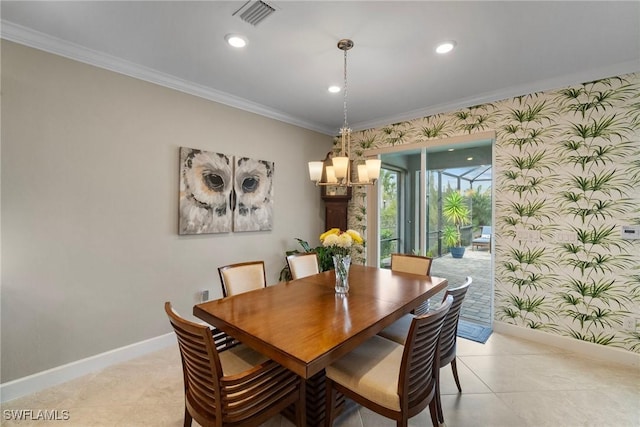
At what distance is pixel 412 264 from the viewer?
2877 mm

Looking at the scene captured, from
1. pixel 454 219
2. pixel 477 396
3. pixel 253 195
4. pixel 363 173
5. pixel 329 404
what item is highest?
pixel 363 173

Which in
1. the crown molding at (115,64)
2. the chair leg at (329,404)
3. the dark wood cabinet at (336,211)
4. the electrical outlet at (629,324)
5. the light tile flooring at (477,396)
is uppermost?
the crown molding at (115,64)

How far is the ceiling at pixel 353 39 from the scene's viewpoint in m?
1.83

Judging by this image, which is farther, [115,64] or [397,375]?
[115,64]

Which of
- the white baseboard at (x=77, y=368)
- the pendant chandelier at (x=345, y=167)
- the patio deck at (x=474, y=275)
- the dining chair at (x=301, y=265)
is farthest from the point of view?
the patio deck at (x=474, y=275)

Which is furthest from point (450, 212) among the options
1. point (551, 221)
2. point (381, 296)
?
point (381, 296)

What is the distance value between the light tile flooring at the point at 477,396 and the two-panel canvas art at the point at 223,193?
4.53 ft

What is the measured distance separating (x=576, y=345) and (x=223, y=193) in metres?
4.03

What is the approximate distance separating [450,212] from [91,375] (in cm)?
425

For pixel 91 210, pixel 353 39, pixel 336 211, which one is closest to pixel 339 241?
pixel 353 39

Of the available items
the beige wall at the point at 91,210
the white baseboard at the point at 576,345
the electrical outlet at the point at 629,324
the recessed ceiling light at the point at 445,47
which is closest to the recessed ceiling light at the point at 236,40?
the beige wall at the point at 91,210

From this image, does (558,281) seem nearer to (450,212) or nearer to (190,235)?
(450,212)

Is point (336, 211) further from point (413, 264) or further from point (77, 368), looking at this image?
point (77, 368)

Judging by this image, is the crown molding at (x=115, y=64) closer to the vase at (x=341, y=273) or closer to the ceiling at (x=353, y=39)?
the ceiling at (x=353, y=39)
